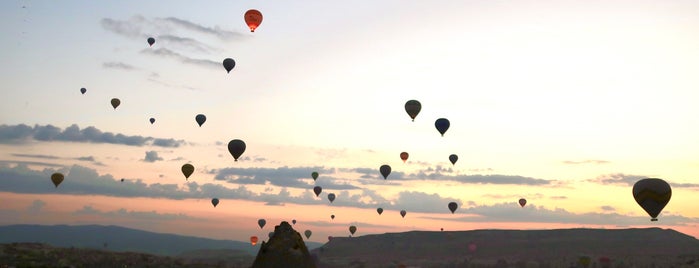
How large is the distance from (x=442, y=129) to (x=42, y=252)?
49311mm

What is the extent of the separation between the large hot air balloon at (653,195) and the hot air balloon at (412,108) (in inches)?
1180

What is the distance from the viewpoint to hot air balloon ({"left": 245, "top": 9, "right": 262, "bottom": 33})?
76.9 m

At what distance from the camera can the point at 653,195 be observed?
6550cm

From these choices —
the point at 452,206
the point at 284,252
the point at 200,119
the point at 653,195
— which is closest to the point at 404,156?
the point at 452,206

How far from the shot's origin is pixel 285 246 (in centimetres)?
4025

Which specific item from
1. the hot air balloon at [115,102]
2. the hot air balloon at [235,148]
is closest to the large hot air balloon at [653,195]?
the hot air balloon at [235,148]

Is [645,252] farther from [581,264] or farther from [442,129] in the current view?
[442,129]

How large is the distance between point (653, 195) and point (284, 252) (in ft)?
136

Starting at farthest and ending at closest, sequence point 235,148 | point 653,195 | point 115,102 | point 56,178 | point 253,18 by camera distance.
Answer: point 115,102 → point 56,178 → point 235,148 → point 253,18 → point 653,195

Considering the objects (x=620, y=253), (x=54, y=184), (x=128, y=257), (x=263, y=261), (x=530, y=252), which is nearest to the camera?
(x=263, y=261)

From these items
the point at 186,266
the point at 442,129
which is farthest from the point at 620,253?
the point at 186,266

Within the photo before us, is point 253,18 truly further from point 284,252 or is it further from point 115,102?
point 284,252

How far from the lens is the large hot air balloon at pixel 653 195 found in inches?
2581

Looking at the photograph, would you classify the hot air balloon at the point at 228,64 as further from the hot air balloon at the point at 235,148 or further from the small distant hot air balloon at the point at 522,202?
the small distant hot air balloon at the point at 522,202
